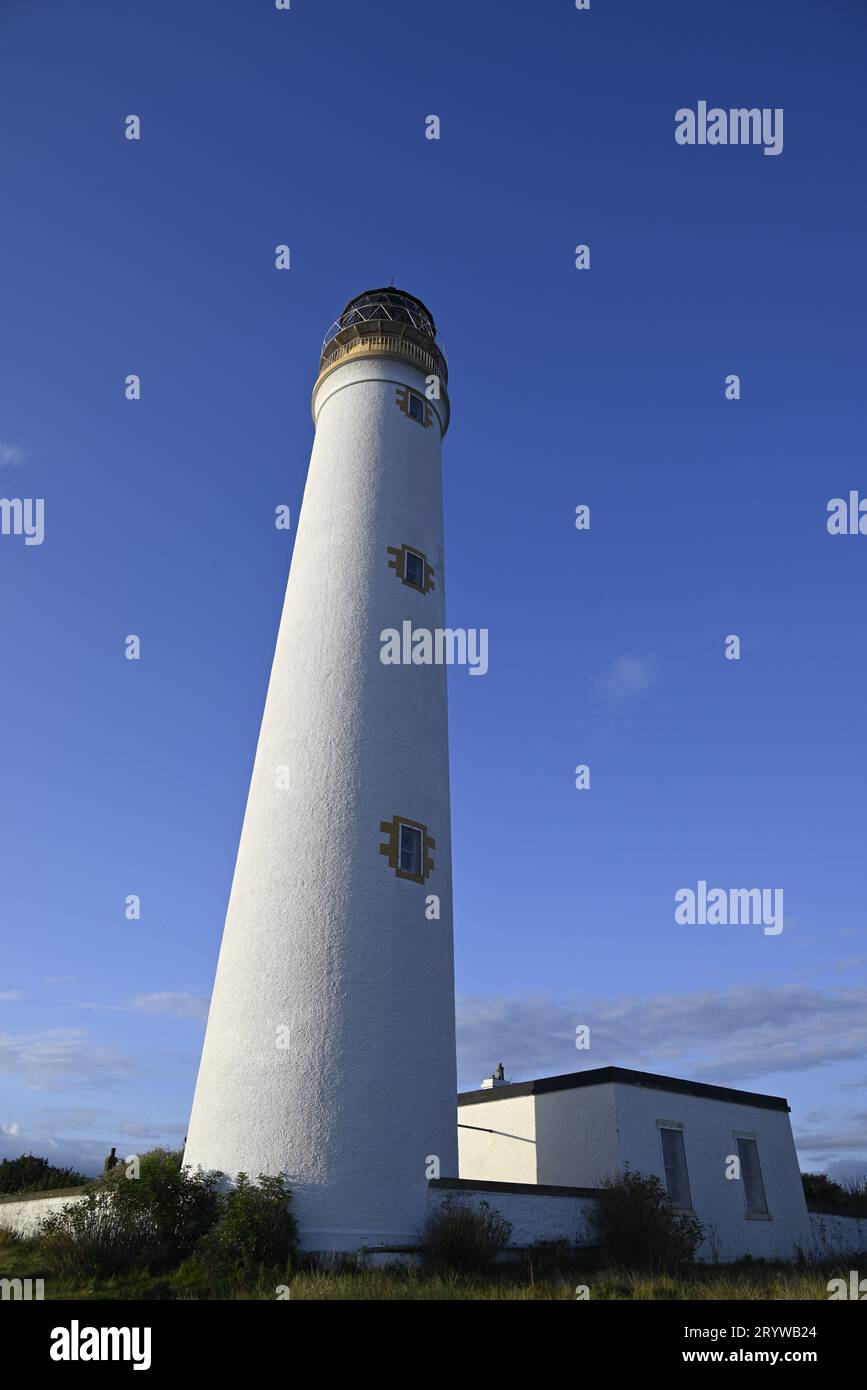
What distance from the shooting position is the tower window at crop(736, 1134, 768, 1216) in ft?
69.0

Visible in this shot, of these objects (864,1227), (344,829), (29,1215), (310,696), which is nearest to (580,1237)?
(344,829)

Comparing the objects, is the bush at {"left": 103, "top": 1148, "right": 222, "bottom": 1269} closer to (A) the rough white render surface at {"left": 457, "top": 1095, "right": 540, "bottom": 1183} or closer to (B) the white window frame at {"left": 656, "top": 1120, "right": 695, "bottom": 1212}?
(A) the rough white render surface at {"left": 457, "top": 1095, "right": 540, "bottom": 1183}

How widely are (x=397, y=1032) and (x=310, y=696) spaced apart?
653 centimetres

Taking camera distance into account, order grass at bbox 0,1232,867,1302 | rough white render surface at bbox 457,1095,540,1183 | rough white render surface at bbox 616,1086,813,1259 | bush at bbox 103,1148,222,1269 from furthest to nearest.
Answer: rough white render surface at bbox 457,1095,540,1183 → rough white render surface at bbox 616,1086,813,1259 → bush at bbox 103,1148,222,1269 → grass at bbox 0,1232,867,1302

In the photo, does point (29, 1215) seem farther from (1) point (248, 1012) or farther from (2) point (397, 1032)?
(2) point (397, 1032)

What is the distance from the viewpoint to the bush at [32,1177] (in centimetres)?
2025

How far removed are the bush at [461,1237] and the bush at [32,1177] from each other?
995 cm

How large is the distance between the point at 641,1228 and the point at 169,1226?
850cm

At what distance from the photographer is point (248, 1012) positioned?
15.3 meters

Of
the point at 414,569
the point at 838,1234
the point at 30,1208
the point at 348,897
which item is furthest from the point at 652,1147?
the point at 414,569

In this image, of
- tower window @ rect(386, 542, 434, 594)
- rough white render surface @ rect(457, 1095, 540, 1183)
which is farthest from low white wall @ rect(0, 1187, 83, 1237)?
tower window @ rect(386, 542, 434, 594)

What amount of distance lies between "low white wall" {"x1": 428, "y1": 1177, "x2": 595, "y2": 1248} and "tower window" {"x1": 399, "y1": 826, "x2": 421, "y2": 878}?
5.10 meters

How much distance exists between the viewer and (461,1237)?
550 inches

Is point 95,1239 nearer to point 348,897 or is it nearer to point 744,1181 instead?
point 348,897
